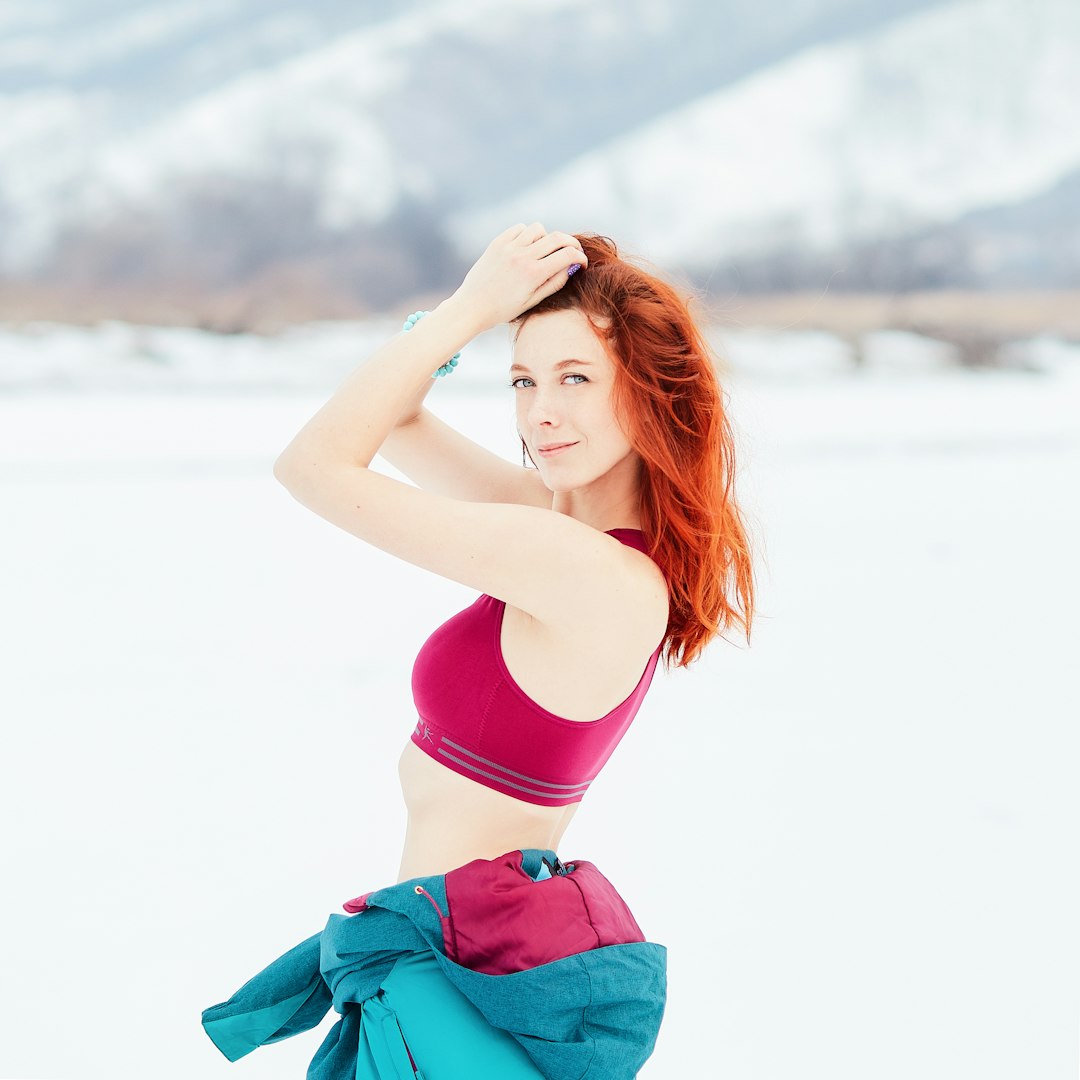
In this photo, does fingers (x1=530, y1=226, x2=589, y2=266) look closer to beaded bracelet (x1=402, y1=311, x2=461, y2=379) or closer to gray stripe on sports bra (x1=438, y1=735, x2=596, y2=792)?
beaded bracelet (x1=402, y1=311, x2=461, y2=379)

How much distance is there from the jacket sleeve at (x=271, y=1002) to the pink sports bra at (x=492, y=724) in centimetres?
30

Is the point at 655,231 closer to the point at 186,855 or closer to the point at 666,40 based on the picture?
the point at 666,40

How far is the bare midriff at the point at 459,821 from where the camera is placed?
1.32 meters

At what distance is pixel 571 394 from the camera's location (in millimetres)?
1350

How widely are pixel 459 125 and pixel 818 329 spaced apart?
109 inches

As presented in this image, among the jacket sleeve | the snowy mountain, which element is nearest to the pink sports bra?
the jacket sleeve

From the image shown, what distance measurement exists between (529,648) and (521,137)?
25.3 ft

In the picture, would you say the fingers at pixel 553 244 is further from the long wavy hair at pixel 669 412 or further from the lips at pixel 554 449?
the lips at pixel 554 449

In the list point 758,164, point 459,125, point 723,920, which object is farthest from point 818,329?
point 723,920

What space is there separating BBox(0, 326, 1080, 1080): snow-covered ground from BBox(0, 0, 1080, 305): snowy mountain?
5.57 ft

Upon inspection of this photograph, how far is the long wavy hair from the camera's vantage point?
53.0 inches

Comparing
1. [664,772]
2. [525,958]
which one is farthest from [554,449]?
[664,772]

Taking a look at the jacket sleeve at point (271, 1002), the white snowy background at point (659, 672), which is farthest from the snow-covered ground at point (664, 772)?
the jacket sleeve at point (271, 1002)

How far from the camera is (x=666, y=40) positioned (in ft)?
27.9
